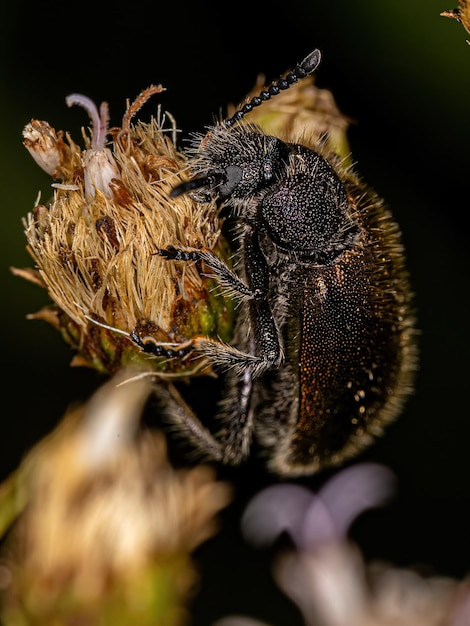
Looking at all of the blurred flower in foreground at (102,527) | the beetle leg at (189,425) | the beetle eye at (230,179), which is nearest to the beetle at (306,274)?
Answer: the beetle eye at (230,179)

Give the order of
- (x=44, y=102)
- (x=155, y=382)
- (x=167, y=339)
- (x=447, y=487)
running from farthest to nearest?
1. (x=447, y=487)
2. (x=44, y=102)
3. (x=155, y=382)
4. (x=167, y=339)

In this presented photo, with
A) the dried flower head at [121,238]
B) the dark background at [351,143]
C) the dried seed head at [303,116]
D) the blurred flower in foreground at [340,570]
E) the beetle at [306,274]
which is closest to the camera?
the dried flower head at [121,238]

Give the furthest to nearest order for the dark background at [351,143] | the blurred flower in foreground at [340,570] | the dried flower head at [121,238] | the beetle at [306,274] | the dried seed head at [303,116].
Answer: the dark background at [351,143] < the blurred flower in foreground at [340,570] < the dried seed head at [303,116] < the beetle at [306,274] < the dried flower head at [121,238]

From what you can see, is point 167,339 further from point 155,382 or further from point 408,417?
point 408,417

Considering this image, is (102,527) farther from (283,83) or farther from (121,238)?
(283,83)

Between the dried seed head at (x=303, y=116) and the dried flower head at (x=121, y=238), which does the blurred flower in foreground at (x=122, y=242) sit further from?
the dried seed head at (x=303, y=116)

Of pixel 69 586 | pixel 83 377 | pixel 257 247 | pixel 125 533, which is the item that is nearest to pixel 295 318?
pixel 257 247
